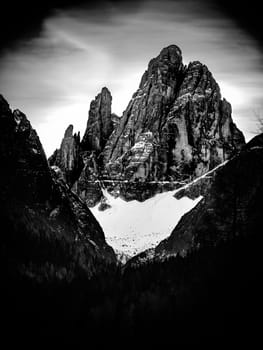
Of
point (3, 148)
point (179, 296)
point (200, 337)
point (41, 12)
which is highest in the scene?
point (41, 12)

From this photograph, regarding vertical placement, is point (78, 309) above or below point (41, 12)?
below

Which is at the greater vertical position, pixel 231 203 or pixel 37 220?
pixel 231 203

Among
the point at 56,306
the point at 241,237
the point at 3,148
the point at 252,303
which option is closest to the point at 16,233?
the point at 56,306

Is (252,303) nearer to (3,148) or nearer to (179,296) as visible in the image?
(179,296)

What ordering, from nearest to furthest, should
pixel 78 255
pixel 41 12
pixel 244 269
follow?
pixel 244 269
pixel 78 255
pixel 41 12

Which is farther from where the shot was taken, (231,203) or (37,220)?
(37,220)

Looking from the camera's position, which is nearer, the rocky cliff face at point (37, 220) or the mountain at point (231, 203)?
the rocky cliff face at point (37, 220)

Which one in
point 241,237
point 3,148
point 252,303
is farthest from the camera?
point 3,148

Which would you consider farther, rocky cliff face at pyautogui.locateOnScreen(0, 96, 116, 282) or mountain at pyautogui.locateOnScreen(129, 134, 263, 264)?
mountain at pyautogui.locateOnScreen(129, 134, 263, 264)
